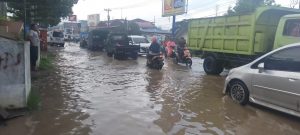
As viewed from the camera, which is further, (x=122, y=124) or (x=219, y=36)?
(x=219, y=36)

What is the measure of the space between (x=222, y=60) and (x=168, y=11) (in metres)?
22.5

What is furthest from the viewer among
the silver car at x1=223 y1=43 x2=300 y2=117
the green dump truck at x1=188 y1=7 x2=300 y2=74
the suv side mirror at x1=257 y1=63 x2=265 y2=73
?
the green dump truck at x1=188 y1=7 x2=300 y2=74

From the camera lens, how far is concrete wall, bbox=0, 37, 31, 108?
7.01m

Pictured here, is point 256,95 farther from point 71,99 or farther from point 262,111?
point 71,99

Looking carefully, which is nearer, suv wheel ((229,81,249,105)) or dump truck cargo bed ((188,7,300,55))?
suv wheel ((229,81,249,105))

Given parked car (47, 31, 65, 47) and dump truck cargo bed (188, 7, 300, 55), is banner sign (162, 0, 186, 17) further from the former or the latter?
dump truck cargo bed (188, 7, 300, 55)

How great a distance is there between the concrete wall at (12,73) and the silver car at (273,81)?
4856 millimetres

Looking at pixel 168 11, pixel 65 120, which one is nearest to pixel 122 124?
pixel 65 120

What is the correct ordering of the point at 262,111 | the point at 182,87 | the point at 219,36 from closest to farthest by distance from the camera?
1. the point at 262,111
2. the point at 182,87
3. the point at 219,36

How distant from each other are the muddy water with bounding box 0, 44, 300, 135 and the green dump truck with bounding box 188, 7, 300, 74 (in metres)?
2.21

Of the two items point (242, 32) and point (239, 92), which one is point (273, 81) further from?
point (242, 32)

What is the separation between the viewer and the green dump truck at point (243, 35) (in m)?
10.6

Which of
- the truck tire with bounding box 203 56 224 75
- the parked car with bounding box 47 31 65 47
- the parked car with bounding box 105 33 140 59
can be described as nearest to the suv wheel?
the truck tire with bounding box 203 56 224 75

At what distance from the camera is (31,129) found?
20.4 ft
